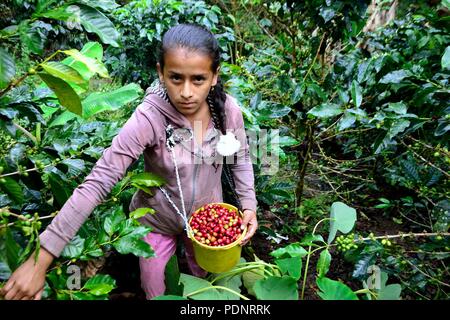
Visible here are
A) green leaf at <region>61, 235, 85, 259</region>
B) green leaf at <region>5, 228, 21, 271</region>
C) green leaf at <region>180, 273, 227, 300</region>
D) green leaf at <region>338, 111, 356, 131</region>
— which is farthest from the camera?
green leaf at <region>338, 111, 356, 131</region>

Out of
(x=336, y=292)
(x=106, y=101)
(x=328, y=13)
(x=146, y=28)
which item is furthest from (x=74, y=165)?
(x=146, y=28)

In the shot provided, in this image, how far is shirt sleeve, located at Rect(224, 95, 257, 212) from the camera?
1646 mm

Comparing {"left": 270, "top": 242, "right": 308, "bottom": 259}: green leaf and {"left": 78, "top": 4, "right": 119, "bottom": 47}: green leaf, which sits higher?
{"left": 78, "top": 4, "right": 119, "bottom": 47}: green leaf

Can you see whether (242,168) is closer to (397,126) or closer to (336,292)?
(397,126)

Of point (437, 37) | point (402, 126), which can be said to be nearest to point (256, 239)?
point (402, 126)

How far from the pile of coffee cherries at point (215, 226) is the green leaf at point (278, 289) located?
0.45 metres

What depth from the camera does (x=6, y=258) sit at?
0.93 metres

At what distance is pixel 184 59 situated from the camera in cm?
132

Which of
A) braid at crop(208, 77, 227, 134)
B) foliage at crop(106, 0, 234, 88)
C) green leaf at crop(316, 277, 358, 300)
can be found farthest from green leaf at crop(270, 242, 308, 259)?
foliage at crop(106, 0, 234, 88)

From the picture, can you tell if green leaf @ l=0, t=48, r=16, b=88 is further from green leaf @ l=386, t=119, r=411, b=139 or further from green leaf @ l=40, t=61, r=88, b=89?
green leaf @ l=386, t=119, r=411, b=139

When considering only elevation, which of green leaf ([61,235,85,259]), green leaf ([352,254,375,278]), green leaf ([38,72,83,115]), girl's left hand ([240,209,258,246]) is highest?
green leaf ([38,72,83,115])

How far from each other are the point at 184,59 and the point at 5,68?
541mm

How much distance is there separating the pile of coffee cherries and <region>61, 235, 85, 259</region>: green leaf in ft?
1.35

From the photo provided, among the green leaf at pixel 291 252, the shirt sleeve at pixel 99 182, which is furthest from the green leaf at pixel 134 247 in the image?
the green leaf at pixel 291 252
